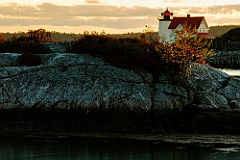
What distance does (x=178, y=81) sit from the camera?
25.3 metres

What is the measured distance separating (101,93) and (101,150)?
3904 mm

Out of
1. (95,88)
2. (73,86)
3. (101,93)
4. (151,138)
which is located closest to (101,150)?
(151,138)

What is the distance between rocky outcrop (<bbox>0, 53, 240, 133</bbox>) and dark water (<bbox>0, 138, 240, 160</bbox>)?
6.90ft

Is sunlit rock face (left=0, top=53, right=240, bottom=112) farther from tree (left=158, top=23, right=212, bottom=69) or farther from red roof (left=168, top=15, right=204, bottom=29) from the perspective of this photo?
red roof (left=168, top=15, right=204, bottom=29)

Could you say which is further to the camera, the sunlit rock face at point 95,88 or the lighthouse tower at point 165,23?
the lighthouse tower at point 165,23

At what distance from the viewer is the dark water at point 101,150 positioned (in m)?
19.3

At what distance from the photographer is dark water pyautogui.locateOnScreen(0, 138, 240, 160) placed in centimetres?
1928

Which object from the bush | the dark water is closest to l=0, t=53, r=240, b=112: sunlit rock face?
the bush

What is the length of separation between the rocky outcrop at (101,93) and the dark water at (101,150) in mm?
2104

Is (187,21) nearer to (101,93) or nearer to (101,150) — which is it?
(101,93)

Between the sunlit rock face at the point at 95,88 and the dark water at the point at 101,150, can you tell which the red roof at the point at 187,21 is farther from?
the dark water at the point at 101,150

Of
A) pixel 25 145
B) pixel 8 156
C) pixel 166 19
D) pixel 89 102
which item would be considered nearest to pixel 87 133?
pixel 89 102

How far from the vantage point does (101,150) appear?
20.4 meters

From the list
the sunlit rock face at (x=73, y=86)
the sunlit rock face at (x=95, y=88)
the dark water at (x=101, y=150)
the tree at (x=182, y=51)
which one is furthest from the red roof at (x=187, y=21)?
the dark water at (x=101, y=150)
